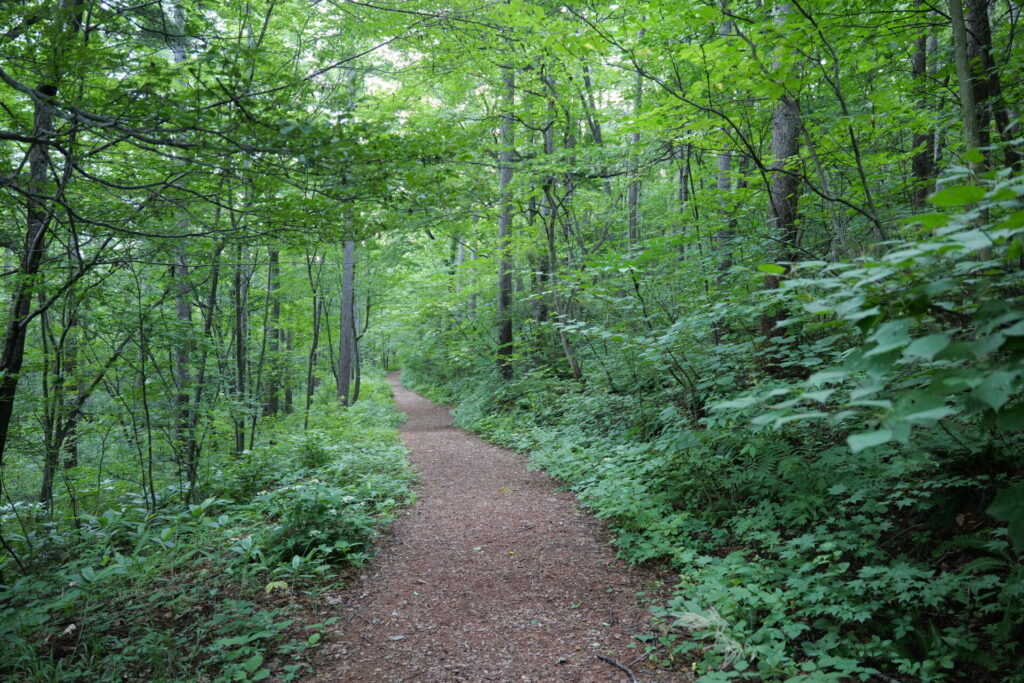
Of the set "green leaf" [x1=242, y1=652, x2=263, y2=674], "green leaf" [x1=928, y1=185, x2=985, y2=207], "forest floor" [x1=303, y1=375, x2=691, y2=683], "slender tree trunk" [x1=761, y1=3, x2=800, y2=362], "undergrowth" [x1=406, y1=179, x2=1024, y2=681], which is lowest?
"forest floor" [x1=303, y1=375, x2=691, y2=683]

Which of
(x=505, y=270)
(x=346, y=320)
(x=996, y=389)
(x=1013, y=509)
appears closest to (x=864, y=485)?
(x=1013, y=509)

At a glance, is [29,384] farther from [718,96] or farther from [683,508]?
[718,96]

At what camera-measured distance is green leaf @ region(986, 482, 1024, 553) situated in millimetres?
2143

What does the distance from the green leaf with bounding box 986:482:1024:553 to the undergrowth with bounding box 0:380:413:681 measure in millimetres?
3966

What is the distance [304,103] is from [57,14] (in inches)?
68.7

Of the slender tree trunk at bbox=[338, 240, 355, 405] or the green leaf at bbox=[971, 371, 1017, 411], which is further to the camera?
the slender tree trunk at bbox=[338, 240, 355, 405]

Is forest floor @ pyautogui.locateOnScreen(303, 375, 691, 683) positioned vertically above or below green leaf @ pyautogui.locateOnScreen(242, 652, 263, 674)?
below

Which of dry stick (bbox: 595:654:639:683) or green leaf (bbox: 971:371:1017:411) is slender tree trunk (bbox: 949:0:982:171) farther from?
dry stick (bbox: 595:654:639:683)

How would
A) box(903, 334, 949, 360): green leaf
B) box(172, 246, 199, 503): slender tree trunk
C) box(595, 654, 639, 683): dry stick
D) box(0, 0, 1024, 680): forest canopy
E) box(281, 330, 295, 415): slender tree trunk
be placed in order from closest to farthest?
box(903, 334, 949, 360): green leaf < box(0, 0, 1024, 680): forest canopy < box(595, 654, 639, 683): dry stick < box(172, 246, 199, 503): slender tree trunk < box(281, 330, 295, 415): slender tree trunk

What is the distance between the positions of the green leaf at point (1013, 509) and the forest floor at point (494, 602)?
6.18 ft

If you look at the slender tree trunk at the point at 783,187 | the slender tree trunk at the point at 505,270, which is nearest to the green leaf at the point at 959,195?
the slender tree trunk at the point at 783,187

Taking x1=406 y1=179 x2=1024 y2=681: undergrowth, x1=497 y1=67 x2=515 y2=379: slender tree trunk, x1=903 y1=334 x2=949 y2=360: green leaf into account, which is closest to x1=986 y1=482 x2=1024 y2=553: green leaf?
x1=406 y1=179 x2=1024 y2=681: undergrowth

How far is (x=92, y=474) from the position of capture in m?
6.83

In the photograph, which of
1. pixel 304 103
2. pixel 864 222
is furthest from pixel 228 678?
pixel 864 222
